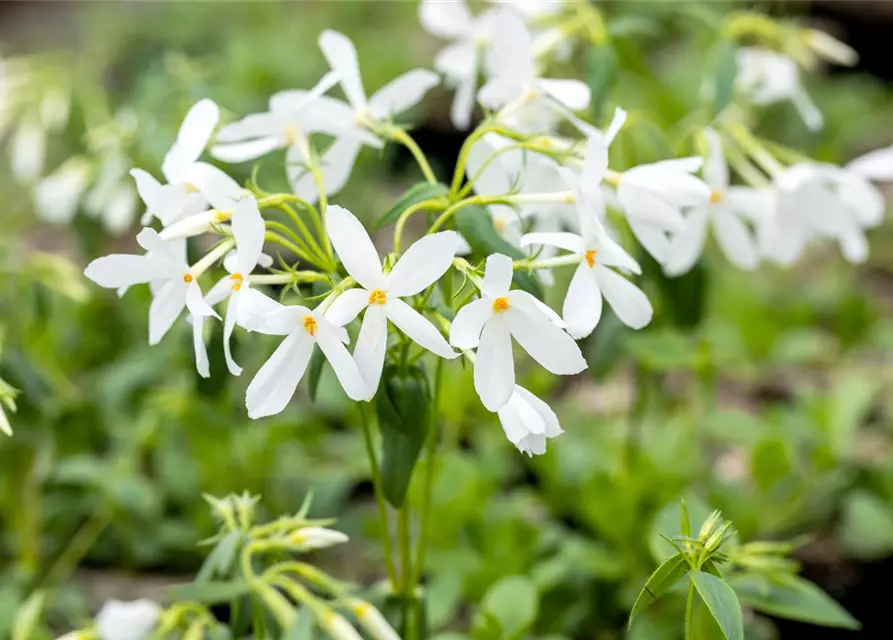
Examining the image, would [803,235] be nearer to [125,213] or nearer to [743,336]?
[743,336]

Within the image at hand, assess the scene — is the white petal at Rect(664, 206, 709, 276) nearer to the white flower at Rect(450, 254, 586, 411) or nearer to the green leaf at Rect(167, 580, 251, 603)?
the white flower at Rect(450, 254, 586, 411)

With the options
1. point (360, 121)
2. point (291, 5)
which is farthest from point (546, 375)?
point (291, 5)

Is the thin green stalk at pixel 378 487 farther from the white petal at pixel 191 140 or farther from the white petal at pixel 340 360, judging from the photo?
the white petal at pixel 191 140

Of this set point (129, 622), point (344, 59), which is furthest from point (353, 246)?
point (129, 622)

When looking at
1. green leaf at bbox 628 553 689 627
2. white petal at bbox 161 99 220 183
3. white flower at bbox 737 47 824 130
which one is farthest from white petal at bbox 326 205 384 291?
white flower at bbox 737 47 824 130

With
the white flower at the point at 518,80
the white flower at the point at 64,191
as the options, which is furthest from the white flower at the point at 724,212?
the white flower at the point at 64,191

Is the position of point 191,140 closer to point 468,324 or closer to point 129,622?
point 468,324
